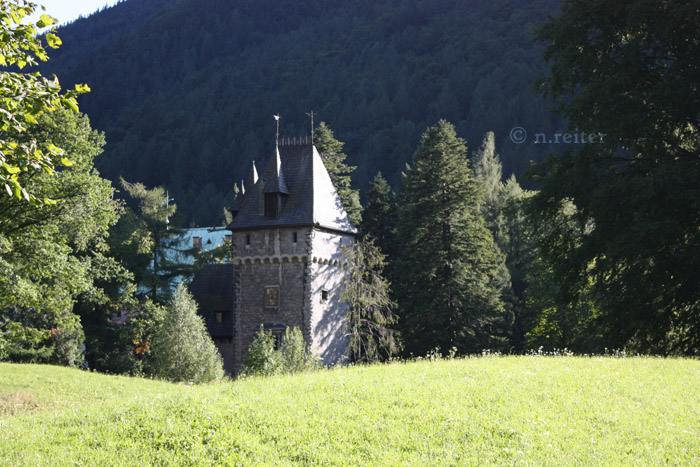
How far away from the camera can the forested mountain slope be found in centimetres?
11650

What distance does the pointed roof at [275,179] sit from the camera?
131 feet

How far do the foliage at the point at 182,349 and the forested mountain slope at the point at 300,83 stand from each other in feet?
222

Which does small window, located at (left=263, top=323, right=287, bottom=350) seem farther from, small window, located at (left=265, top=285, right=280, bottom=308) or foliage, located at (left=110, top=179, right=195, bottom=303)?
foliage, located at (left=110, top=179, right=195, bottom=303)

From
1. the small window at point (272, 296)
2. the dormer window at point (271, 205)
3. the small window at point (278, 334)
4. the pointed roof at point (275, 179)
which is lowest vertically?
the small window at point (278, 334)

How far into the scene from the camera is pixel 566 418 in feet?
42.4

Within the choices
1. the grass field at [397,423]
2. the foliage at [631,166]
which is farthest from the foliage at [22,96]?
the foliage at [631,166]

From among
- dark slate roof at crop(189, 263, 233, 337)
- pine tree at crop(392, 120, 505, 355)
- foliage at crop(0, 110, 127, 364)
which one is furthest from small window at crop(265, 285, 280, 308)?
foliage at crop(0, 110, 127, 364)

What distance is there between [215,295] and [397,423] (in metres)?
34.9

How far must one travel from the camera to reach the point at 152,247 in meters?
44.4

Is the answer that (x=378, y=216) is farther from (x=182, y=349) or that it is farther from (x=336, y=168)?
(x=182, y=349)

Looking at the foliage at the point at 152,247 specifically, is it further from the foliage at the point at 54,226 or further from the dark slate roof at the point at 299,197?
the foliage at the point at 54,226

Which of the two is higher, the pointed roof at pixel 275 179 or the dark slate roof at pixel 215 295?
the pointed roof at pixel 275 179

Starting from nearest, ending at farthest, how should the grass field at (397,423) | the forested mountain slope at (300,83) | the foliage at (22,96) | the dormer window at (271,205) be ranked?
the foliage at (22,96), the grass field at (397,423), the dormer window at (271,205), the forested mountain slope at (300,83)

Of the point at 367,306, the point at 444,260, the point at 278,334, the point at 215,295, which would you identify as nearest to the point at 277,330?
the point at 278,334
